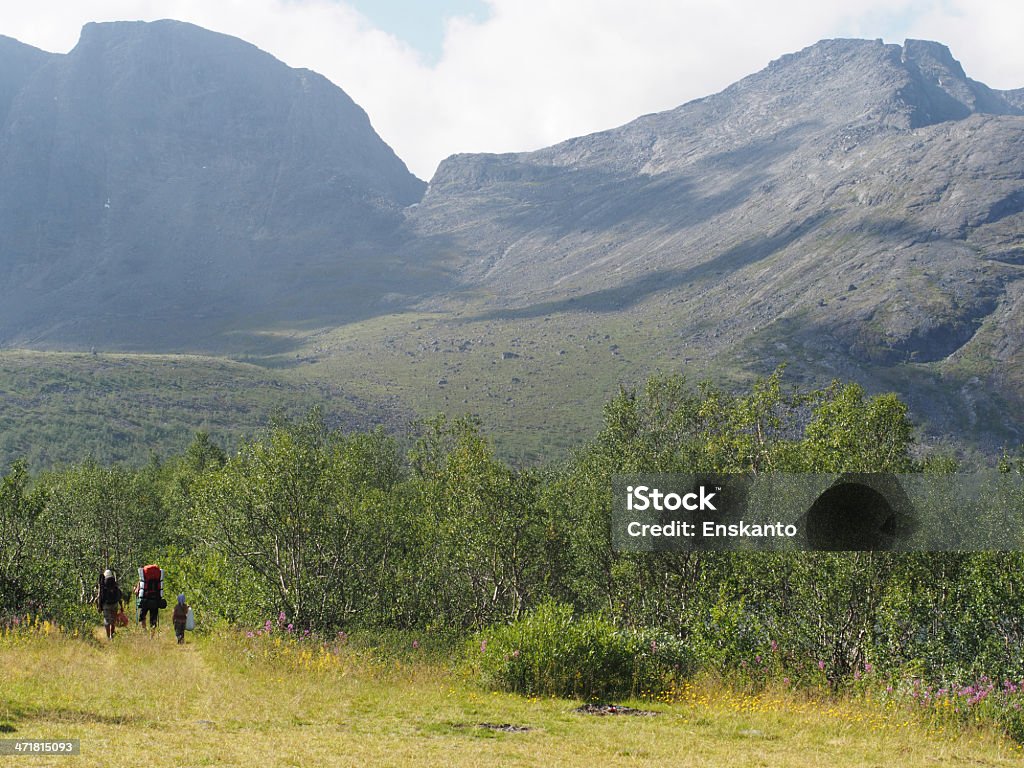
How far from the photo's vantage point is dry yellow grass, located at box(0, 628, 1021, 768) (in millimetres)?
15141

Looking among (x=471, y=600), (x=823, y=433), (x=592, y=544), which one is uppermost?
(x=823, y=433)

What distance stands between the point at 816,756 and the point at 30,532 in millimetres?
26446

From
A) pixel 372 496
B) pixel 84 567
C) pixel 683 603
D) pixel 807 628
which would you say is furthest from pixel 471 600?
pixel 84 567

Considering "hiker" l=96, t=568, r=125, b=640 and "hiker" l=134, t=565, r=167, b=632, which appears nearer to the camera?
"hiker" l=96, t=568, r=125, b=640

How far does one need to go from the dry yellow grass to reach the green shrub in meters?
0.88

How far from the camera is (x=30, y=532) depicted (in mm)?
30047

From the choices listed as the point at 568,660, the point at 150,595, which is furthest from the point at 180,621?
the point at 568,660

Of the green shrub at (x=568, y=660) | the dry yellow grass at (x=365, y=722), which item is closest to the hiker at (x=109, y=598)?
the dry yellow grass at (x=365, y=722)

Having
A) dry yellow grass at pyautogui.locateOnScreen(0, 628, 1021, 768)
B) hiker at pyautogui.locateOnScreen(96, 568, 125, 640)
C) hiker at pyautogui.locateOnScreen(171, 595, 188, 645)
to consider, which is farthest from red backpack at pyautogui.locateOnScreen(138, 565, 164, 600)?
dry yellow grass at pyautogui.locateOnScreen(0, 628, 1021, 768)

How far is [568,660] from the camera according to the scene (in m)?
23.3

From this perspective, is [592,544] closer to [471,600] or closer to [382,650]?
[471,600]

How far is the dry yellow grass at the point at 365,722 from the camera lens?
15141 mm

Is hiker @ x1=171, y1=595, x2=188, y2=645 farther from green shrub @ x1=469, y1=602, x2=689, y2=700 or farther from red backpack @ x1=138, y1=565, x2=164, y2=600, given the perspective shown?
green shrub @ x1=469, y1=602, x2=689, y2=700

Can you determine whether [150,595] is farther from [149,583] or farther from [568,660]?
[568,660]
